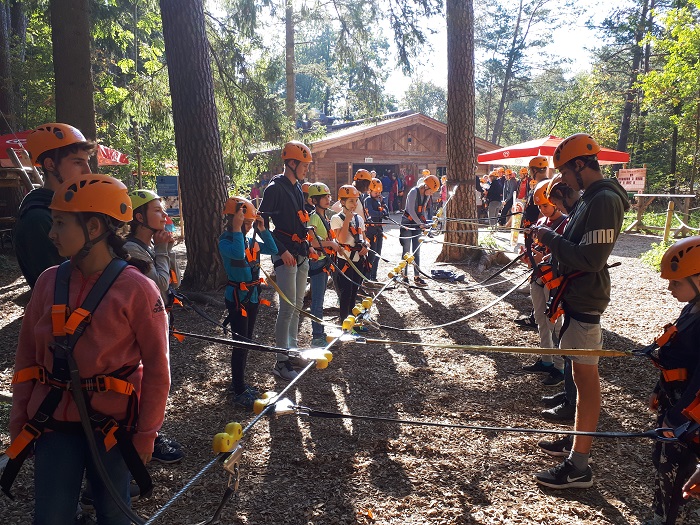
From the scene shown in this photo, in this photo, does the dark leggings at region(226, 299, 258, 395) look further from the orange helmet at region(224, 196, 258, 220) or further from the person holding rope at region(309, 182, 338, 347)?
the person holding rope at region(309, 182, 338, 347)

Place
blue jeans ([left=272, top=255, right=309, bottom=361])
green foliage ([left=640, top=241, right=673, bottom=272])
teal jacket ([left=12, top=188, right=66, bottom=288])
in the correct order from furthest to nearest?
green foliage ([left=640, top=241, right=673, bottom=272]), blue jeans ([left=272, top=255, right=309, bottom=361]), teal jacket ([left=12, top=188, right=66, bottom=288])

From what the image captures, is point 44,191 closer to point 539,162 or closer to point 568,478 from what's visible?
point 568,478

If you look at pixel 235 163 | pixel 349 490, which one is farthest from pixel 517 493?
pixel 235 163

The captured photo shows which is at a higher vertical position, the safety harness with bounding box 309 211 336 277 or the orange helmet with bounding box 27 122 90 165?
the orange helmet with bounding box 27 122 90 165

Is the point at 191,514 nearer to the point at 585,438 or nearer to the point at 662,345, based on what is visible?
the point at 585,438

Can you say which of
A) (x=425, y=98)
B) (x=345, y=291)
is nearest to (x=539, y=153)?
(x=345, y=291)

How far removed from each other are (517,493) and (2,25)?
16.8m

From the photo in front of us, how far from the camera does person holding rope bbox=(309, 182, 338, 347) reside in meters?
5.92

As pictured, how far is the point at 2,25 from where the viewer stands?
44.8 feet

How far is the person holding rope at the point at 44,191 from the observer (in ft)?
8.57

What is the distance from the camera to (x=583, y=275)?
128 inches

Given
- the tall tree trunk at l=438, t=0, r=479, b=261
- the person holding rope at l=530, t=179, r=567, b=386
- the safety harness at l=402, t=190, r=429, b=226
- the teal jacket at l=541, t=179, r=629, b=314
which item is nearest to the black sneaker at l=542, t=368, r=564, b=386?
the person holding rope at l=530, t=179, r=567, b=386

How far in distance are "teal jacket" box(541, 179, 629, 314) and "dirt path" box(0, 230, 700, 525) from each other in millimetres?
1240

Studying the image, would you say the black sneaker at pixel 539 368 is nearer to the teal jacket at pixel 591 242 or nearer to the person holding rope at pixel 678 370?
the teal jacket at pixel 591 242
